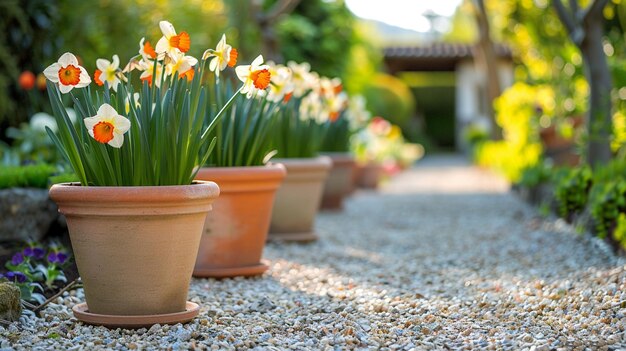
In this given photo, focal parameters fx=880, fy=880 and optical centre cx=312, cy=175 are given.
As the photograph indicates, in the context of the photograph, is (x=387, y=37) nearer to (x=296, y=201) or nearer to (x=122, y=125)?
(x=296, y=201)

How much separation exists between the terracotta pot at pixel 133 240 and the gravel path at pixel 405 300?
0.12 metres

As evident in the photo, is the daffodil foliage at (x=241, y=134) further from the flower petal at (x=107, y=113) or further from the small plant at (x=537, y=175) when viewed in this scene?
the small plant at (x=537, y=175)

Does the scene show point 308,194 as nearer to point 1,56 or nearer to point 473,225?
point 473,225

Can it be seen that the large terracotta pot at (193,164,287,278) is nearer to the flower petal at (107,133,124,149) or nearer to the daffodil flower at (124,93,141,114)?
Result: the daffodil flower at (124,93,141,114)

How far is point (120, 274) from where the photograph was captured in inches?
112

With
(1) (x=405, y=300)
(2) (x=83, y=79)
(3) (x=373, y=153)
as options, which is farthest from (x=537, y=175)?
(2) (x=83, y=79)

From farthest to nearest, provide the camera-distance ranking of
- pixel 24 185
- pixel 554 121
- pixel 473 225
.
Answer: pixel 554 121 → pixel 473 225 → pixel 24 185

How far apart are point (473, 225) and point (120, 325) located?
4.23 meters

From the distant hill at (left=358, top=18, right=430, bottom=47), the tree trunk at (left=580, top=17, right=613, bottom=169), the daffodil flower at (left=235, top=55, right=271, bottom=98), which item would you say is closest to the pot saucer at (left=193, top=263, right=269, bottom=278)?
the daffodil flower at (left=235, top=55, right=271, bottom=98)

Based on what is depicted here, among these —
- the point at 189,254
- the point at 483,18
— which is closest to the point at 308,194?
the point at 189,254

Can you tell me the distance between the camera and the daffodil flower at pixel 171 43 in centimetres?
298

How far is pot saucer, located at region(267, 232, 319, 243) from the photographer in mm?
5371

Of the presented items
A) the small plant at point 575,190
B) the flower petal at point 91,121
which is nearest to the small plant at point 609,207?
the small plant at point 575,190

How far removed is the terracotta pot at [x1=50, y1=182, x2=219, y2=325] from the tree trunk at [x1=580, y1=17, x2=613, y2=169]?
3395 millimetres
